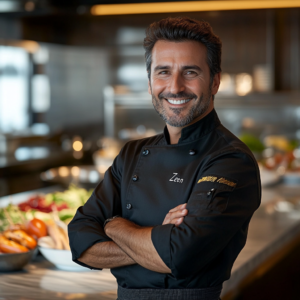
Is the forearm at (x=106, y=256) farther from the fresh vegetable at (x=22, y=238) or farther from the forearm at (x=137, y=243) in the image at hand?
the fresh vegetable at (x=22, y=238)

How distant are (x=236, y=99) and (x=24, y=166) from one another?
9.12 feet

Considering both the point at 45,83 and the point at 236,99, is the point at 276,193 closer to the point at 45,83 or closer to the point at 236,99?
the point at 236,99

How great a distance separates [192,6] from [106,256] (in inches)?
139

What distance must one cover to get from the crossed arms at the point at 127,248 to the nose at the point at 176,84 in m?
0.33

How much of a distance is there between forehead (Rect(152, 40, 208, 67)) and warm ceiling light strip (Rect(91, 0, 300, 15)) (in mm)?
1788

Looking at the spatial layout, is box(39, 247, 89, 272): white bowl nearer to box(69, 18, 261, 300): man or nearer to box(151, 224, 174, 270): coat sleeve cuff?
box(69, 18, 261, 300): man

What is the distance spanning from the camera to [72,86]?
8.12m

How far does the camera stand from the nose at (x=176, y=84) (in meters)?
1.41

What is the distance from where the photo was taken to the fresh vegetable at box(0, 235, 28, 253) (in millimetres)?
1830

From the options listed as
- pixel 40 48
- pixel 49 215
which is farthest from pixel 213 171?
pixel 40 48

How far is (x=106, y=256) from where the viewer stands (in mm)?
1434

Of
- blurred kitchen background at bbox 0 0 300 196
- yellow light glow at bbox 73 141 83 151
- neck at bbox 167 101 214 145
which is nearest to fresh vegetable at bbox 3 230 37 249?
neck at bbox 167 101 214 145

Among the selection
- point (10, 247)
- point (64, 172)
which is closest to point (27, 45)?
point (64, 172)

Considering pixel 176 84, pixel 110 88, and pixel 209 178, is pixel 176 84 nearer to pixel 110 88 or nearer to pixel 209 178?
pixel 209 178
